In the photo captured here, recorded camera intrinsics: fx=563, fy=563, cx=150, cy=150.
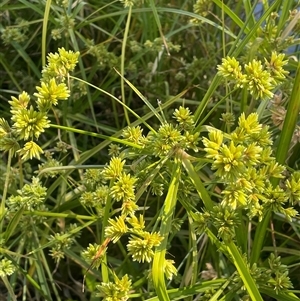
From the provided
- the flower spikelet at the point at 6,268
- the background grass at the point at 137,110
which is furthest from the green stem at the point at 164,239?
the flower spikelet at the point at 6,268

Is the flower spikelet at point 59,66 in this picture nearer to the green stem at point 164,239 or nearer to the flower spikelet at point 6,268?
the green stem at point 164,239

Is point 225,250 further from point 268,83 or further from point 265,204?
point 268,83

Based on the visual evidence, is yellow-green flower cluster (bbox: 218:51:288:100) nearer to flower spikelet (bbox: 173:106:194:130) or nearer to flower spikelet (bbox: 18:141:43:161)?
flower spikelet (bbox: 173:106:194:130)

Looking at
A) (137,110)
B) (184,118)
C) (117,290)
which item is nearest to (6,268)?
(117,290)

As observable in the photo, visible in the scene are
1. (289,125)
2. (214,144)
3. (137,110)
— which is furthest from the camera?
(137,110)

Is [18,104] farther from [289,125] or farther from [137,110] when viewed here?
[137,110]

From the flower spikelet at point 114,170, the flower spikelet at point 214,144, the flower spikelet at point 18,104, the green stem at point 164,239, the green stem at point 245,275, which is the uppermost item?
the flower spikelet at point 18,104

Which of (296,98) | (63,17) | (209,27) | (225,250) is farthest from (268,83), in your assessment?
(209,27)

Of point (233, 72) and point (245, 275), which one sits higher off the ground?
point (233, 72)
